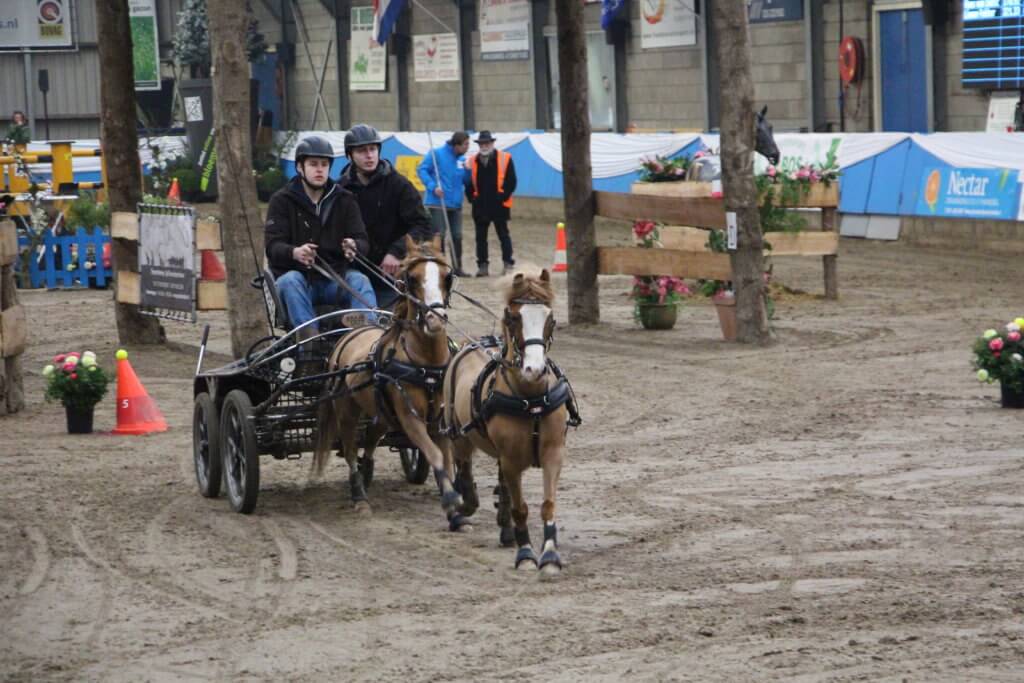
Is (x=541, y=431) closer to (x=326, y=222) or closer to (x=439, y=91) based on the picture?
(x=326, y=222)

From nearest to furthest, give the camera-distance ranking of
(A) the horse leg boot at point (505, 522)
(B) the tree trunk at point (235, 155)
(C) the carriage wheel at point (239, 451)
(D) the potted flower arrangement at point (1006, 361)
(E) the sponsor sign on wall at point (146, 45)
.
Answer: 1. (A) the horse leg boot at point (505, 522)
2. (C) the carriage wheel at point (239, 451)
3. (D) the potted flower arrangement at point (1006, 361)
4. (B) the tree trunk at point (235, 155)
5. (E) the sponsor sign on wall at point (146, 45)

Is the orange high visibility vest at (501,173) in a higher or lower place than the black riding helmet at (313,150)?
lower

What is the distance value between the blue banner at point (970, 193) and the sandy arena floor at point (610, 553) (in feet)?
27.3

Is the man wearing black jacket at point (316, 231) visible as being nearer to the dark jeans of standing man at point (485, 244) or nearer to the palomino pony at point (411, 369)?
the palomino pony at point (411, 369)

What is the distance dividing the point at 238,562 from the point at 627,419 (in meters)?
4.94

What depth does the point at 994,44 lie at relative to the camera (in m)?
26.4

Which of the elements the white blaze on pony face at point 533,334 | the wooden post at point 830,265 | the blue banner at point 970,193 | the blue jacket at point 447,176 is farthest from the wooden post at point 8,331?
the blue banner at point 970,193

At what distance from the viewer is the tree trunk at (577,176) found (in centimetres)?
1859

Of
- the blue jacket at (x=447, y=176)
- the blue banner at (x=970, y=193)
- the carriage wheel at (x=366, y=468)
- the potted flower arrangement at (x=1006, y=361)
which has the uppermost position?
the blue jacket at (x=447, y=176)

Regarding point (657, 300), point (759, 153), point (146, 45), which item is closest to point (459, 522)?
point (657, 300)

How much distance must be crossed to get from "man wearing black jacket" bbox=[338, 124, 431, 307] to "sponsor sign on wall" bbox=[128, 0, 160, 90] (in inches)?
1459

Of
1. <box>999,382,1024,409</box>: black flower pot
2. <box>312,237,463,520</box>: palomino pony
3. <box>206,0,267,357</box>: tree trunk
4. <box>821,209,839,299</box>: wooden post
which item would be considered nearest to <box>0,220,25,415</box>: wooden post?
<box>206,0,267,357</box>: tree trunk

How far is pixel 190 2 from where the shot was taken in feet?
153

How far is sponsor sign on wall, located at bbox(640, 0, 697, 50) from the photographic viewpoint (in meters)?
34.2
